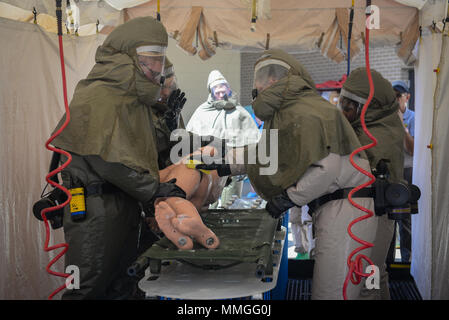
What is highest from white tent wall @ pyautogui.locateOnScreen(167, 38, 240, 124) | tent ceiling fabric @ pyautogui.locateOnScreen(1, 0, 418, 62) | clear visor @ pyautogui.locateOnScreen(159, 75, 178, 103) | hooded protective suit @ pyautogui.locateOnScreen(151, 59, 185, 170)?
tent ceiling fabric @ pyautogui.locateOnScreen(1, 0, 418, 62)

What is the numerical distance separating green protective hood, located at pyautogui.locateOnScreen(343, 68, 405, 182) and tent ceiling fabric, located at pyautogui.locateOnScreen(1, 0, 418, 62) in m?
1.34

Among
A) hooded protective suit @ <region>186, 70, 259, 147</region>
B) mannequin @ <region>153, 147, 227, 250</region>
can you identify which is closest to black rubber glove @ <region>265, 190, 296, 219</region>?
mannequin @ <region>153, 147, 227, 250</region>

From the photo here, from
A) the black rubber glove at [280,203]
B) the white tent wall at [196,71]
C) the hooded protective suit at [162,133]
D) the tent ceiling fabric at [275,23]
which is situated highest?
the tent ceiling fabric at [275,23]

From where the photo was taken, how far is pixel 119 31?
3180 mm

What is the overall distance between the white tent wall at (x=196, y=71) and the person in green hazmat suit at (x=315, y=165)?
3722 millimetres

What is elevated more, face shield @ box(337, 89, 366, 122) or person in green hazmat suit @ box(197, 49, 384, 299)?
face shield @ box(337, 89, 366, 122)

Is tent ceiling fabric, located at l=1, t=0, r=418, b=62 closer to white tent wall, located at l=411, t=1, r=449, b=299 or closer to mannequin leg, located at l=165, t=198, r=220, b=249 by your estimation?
white tent wall, located at l=411, t=1, r=449, b=299

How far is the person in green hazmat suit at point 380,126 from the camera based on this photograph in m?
3.53

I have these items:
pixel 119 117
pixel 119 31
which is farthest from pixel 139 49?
pixel 119 117

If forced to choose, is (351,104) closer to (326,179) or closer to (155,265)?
(326,179)

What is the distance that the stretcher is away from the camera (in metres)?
2.33

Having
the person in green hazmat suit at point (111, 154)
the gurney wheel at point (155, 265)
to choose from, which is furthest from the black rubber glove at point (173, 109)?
the gurney wheel at point (155, 265)

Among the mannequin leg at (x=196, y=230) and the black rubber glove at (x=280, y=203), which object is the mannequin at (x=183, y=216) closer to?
the mannequin leg at (x=196, y=230)
